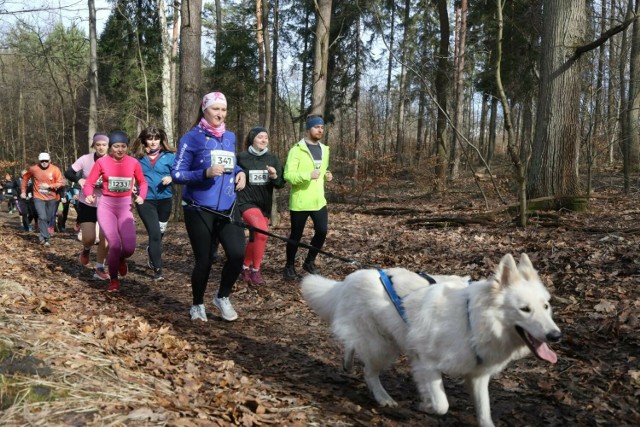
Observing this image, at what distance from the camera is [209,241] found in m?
5.20

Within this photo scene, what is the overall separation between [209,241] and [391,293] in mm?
2457

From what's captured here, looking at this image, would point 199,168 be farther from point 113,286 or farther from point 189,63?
point 189,63

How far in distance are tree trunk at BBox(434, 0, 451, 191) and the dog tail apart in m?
15.8

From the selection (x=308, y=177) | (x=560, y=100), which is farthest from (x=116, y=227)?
(x=560, y=100)

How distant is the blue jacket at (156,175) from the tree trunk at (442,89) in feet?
43.1

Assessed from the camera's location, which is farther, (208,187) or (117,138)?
(117,138)

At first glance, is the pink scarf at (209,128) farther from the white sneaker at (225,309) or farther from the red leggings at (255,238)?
the red leggings at (255,238)

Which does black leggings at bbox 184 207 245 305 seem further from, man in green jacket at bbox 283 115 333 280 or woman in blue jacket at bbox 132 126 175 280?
woman in blue jacket at bbox 132 126 175 280

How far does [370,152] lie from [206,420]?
50.1 ft

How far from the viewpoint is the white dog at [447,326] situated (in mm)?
2820

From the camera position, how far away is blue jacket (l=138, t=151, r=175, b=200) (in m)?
7.90

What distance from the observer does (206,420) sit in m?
2.85

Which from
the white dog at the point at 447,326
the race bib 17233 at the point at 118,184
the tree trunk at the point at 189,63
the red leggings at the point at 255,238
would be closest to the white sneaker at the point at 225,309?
the red leggings at the point at 255,238

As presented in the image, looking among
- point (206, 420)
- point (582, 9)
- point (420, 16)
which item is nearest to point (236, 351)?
point (206, 420)
